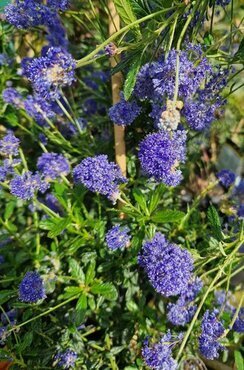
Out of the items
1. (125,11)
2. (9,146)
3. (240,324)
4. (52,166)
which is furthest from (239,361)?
(125,11)

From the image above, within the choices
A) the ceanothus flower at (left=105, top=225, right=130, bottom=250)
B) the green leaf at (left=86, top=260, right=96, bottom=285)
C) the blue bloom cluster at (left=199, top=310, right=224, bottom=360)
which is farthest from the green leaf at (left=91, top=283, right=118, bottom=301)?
the blue bloom cluster at (left=199, top=310, right=224, bottom=360)

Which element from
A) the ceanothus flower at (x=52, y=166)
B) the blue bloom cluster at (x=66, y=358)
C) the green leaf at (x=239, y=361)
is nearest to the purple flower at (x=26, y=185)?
the ceanothus flower at (x=52, y=166)

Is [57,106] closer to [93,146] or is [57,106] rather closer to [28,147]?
[93,146]

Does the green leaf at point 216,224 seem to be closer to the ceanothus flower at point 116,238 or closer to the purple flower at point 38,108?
the ceanothus flower at point 116,238

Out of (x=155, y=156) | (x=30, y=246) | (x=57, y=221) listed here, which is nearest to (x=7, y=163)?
(x=57, y=221)

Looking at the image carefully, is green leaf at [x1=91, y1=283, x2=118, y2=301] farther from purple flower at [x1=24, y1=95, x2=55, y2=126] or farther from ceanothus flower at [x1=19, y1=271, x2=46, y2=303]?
purple flower at [x1=24, y1=95, x2=55, y2=126]

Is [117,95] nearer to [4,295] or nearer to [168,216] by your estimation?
[168,216]
